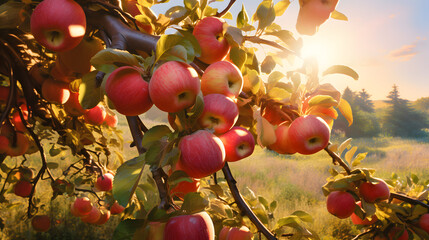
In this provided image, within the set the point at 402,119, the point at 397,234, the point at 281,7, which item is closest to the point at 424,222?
the point at 397,234

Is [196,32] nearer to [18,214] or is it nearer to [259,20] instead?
[259,20]

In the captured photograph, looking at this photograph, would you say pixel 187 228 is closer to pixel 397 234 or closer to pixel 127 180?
pixel 127 180

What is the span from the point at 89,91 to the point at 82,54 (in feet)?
1.06

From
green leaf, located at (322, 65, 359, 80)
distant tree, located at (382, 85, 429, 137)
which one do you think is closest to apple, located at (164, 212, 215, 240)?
green leaf, located at (322, 65, 359, 80)

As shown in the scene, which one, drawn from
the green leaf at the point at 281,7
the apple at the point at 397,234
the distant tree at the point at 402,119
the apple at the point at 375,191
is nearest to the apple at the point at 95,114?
the green leaf at the point at 281,7

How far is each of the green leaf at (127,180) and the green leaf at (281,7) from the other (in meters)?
0.55

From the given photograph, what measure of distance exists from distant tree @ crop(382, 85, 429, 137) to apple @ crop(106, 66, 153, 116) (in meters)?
23.2

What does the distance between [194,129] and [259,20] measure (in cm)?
36

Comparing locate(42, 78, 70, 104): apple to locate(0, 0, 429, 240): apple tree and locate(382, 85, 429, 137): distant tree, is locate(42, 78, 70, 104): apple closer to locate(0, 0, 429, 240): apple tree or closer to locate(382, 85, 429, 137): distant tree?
locate(0, 0, 429, 240): apple tree

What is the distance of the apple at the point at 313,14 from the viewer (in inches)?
28.0

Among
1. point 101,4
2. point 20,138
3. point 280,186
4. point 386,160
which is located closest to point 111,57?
point 101,4

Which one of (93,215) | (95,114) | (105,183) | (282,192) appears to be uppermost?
(95,114)

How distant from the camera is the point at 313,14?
2.36ft

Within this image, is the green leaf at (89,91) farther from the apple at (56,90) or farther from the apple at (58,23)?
the apple at (56,90)
